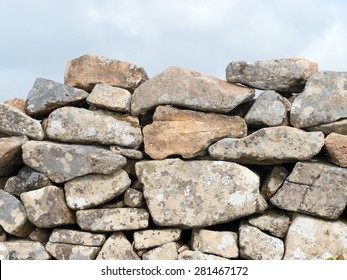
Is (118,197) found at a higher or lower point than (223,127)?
lower

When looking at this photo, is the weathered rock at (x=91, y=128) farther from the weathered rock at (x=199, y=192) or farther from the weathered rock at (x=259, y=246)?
the weathered rock at (x=259, y=246)

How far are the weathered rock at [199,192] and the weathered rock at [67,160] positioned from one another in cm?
51

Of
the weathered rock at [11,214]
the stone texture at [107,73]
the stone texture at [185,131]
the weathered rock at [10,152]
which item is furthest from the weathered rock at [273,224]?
the weathered rock at [10,152]

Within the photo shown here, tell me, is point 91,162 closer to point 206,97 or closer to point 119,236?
point 119,236

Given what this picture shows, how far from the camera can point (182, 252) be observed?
25.2ft

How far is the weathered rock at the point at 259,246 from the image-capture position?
749cm

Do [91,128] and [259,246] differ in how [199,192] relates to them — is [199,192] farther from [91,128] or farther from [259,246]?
[91,128]

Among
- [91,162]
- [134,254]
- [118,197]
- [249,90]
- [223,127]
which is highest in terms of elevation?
[249,90]

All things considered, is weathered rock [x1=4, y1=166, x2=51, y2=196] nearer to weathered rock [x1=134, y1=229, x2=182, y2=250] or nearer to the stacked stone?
the stacked stone

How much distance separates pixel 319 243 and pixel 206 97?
96.2 inches

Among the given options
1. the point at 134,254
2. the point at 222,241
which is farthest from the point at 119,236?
the point at 222,241

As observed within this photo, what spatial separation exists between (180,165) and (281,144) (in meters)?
1.37

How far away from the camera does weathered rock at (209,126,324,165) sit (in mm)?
7387

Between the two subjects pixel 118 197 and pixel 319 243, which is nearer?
pixel 319 243
